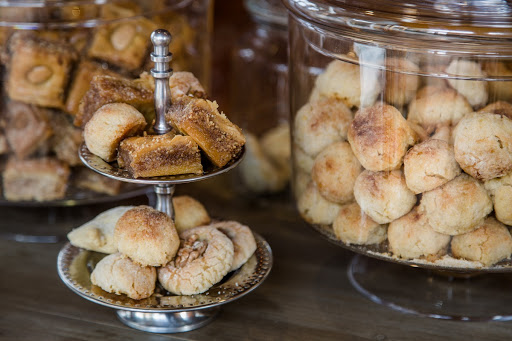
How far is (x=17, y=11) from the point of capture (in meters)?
0.90

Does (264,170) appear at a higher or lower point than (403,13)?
lower

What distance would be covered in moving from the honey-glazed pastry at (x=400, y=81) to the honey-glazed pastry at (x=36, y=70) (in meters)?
0.43

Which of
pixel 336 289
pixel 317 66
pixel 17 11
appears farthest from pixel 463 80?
pixel 17 11

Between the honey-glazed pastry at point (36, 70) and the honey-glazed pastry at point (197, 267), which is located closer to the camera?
the honey-glazed pastry at point (197, 267)

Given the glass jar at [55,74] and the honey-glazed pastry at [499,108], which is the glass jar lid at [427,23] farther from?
the glass jar at [55,74]

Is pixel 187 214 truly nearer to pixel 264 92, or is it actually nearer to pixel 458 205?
pixel 458 205

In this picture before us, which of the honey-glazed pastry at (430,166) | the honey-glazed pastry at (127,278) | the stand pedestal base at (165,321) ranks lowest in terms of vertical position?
the stand pedestal base at (165,321)

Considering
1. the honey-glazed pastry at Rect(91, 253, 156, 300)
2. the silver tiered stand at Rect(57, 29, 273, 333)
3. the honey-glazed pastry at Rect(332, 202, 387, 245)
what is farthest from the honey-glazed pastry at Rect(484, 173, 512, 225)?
the honey-glazed pastry at Rect(91, 253, 156, 300)

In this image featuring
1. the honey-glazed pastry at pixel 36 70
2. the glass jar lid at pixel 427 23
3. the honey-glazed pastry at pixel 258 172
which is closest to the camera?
the glass jar lid at pixel 427 23

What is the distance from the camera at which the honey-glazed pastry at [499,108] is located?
70cm

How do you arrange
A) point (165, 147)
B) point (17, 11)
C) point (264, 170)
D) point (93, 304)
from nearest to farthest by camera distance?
point (165, 147), point (93, 304), point (17, 11), point (264, 170)

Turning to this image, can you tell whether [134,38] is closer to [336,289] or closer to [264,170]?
[264,170]

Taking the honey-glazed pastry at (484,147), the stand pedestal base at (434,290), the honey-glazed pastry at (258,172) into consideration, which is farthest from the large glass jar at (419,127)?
the honey-glazed pastry at (258,172)

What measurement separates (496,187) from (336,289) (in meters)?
0.25
